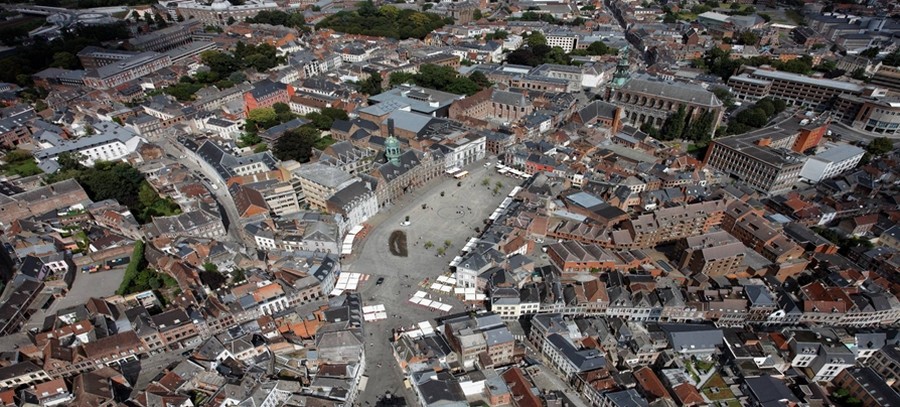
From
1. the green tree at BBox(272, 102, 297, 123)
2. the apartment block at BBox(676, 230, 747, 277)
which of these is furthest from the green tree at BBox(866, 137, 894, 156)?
the green tree at BBox(272, 102, 297, 123)

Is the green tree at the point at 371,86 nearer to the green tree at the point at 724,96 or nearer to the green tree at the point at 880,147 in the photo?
the green tree at the point at 724,96

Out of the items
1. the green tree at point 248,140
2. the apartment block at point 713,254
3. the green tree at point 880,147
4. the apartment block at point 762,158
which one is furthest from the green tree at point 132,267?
the green tree at point 880,147

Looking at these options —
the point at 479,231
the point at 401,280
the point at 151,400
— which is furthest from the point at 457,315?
the point at 151,400

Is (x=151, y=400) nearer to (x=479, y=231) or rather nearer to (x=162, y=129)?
(x=479, y=231)

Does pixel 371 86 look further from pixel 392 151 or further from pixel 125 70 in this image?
pixel 125 70

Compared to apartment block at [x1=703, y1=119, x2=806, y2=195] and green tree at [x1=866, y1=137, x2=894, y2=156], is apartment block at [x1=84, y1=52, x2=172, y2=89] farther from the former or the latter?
green tree at [x1=866, y1=137, x2=894, y2=156]
